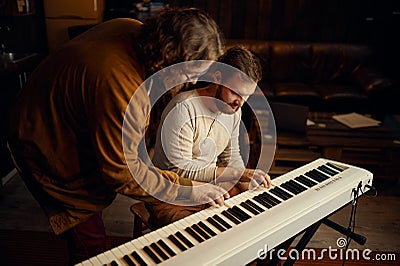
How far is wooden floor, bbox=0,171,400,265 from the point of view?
8.25ft

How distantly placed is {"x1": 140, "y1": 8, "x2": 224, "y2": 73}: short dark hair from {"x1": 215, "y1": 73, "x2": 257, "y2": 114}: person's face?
0.45m

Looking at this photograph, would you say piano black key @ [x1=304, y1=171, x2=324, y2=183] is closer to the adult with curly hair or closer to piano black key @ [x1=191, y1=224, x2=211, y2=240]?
the adult with curly hair

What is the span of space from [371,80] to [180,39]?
3.88 meters

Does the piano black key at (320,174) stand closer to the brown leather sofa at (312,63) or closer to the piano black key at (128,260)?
the piano black key at (128,260)

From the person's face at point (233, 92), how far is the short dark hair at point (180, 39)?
1.47 ft

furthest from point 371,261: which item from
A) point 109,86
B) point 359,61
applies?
point 359,61

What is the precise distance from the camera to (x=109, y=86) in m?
1.13

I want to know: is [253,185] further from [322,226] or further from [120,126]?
[322,226]

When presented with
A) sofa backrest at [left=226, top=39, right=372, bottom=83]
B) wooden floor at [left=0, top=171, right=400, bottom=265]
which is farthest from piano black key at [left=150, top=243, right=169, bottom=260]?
sofa backrest at [left=226, top=39, right=372, bottom=83]

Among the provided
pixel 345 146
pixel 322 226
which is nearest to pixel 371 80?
pixel 345 146

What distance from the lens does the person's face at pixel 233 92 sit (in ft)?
5.41

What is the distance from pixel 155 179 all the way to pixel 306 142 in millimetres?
1969

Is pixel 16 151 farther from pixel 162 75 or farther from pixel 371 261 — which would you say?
pixel 371 261

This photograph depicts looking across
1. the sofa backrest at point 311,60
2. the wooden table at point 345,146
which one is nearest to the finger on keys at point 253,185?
the wooden table at point 345,146
